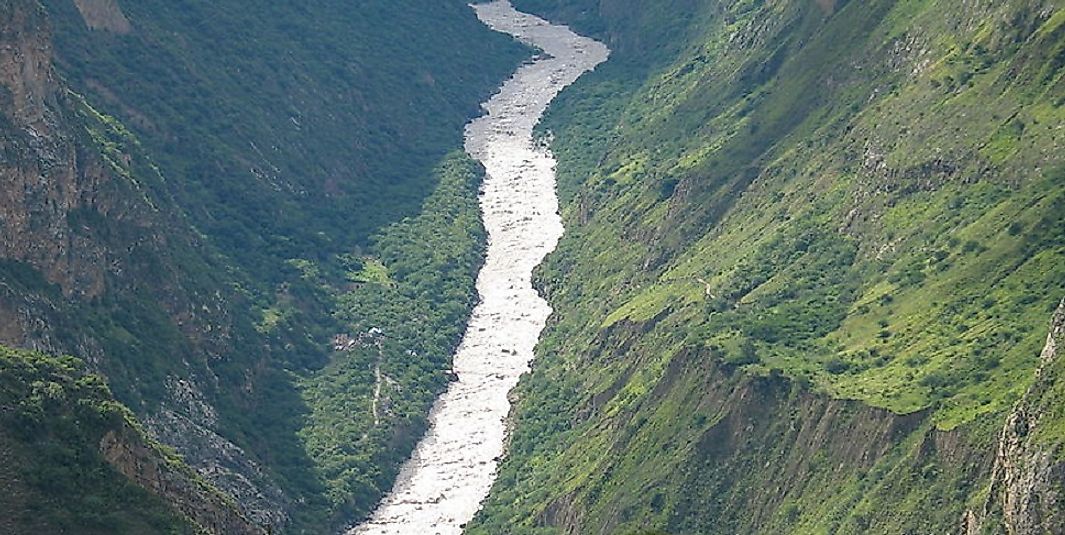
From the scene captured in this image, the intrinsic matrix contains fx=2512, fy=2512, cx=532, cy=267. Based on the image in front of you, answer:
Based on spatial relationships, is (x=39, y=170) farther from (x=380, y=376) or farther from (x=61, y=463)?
(x=61, y=463)

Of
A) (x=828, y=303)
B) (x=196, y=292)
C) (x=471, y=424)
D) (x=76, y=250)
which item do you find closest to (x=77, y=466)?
(x=76, y=250)

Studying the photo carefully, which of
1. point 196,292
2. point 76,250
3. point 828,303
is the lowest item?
point 828,303

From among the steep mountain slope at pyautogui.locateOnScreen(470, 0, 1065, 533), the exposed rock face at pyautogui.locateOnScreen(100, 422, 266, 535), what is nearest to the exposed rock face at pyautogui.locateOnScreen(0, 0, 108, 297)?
the steep mountain slope at pyautogui.locateOnScreen(470, 0, 1065, 533)

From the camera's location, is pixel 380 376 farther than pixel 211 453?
Yes

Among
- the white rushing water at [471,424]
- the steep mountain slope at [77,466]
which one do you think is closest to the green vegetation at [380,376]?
the white rushing water at [471,424]

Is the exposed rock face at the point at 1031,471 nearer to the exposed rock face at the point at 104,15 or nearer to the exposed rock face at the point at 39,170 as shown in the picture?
the exposed rock face at the point at 39,170

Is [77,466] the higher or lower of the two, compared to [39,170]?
lower

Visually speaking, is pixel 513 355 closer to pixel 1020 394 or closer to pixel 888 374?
pixel 888 374
